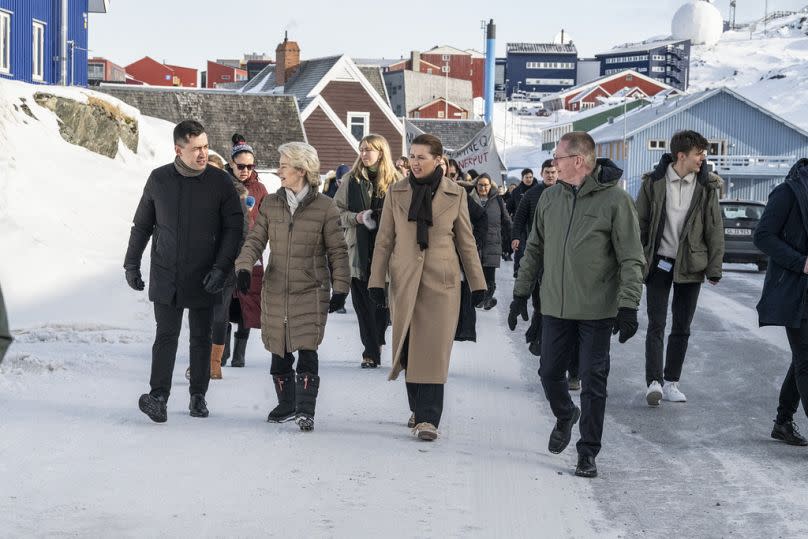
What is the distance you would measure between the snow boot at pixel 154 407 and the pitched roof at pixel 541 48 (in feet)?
560

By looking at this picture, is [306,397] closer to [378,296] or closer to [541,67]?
[378,296]

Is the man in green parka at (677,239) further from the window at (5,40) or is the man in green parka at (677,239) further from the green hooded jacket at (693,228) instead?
the window at (5,40)

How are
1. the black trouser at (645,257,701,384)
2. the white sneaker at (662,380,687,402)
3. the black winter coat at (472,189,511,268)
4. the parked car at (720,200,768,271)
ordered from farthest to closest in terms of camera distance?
the parked car at (720,200,768,271) → the black winter coat at (472,189,511,268) → the white sneaker at (662,380,687,402) → the black trouser at (645,257,701,384)

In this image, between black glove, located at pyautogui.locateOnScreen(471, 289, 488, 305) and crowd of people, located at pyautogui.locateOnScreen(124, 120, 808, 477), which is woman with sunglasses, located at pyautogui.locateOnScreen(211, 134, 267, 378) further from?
black glove, located at pyautogui.locateOnScreen(471, 289, 488, 305)

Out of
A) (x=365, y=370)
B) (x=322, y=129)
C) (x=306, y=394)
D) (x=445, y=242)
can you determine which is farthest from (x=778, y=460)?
(x=322, y=129)

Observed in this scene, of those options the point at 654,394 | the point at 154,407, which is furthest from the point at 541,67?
the point at 154,407

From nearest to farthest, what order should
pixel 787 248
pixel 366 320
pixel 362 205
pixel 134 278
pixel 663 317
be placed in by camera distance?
pixel 787 248 < pixel 134 278 < pixel 663 317 < pixel 362 205 < pixel 366 320

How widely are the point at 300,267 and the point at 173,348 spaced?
0.97 m

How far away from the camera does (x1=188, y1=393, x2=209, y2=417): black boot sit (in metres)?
7.70

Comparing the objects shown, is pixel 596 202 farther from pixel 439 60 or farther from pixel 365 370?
pixel 439 60

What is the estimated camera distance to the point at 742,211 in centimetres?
2472

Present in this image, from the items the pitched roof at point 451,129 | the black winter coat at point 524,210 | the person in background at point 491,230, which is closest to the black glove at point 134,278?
the black winter coat at point 524,210

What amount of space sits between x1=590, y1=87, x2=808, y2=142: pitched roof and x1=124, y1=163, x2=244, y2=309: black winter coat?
210 feet

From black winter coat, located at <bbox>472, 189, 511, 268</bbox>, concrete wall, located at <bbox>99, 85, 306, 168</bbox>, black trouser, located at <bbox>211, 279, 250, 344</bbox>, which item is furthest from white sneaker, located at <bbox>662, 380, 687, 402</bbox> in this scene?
concrete wall, located at <bbox>99, 85, 306, 168</bbox>
